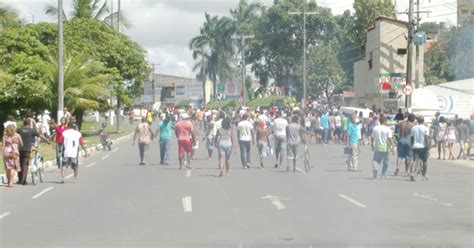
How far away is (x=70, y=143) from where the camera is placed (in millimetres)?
20469

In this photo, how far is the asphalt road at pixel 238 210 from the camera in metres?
11.7

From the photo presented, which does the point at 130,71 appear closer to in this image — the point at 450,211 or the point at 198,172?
the point at 198,172

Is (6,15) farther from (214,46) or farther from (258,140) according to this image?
(214,46)

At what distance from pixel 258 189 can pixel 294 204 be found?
293 centimetres

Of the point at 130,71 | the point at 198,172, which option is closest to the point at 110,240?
the point at 198,172

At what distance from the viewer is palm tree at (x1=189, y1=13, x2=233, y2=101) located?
9206 centimetres

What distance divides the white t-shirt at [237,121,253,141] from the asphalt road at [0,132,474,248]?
1079 mm

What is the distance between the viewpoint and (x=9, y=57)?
4456 cm

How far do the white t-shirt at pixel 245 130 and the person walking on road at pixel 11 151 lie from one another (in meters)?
6.87

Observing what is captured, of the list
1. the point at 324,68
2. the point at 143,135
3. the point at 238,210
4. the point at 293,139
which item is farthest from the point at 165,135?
the point at 324,68

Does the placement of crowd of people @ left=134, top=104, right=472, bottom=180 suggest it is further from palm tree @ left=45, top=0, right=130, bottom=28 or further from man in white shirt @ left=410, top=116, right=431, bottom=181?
palm tree @ left=45, top=0, right=130, bottom=28

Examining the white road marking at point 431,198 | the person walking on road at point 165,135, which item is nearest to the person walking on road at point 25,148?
the person walking on road at point 165,135

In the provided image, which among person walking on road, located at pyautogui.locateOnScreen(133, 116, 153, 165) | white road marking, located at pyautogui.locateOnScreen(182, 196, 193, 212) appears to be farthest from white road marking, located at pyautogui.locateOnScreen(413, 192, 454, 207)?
person walking on road, located at pyautogui.locateOnScreen(133, 116, 153, 165)

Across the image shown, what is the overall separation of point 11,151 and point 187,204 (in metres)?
5.83
